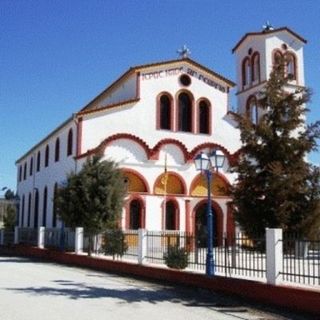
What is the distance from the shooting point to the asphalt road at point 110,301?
1055cm

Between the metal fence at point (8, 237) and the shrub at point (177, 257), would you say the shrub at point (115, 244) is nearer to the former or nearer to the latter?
the shrub at point (177, 257)

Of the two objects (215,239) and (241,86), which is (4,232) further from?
(215,239)

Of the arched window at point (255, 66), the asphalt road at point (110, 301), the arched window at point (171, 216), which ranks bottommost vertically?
the asphalt road at point (110, 301)

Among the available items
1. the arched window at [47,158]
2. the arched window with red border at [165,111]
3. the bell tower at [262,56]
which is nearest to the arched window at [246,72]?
the bell tower at [262,56]

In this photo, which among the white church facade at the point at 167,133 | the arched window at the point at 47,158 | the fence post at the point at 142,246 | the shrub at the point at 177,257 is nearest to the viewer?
the shrub at the point at 177,257

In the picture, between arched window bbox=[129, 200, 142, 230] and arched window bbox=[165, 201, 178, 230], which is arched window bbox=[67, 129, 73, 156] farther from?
arched window bbox=[165, 201, 178, 230]

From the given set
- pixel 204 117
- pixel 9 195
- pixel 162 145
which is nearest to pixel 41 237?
pixel 162 145

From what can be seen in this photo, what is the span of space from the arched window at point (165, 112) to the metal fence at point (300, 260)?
1999cm

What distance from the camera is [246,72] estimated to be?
37.2 m

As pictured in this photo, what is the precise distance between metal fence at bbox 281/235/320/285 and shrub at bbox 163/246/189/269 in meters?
5.02

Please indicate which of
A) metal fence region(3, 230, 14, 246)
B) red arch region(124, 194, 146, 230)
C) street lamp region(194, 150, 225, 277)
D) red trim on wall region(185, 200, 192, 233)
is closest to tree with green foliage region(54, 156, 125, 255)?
red arch region(124, 194, 146, 230)

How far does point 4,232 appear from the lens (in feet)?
129

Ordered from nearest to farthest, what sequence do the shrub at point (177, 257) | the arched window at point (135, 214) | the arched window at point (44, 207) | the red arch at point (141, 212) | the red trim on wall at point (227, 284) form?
the red trim on wall at point (227, 284), the shrub at point (177, 257), the red arch at point (141, 212), the arched window at point (135, 214), the arched window at point (44, 207)

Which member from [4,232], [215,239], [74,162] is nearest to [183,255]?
[215,239]
